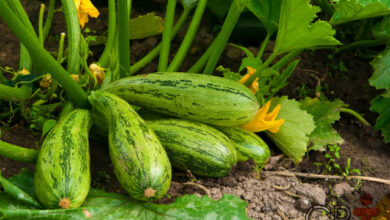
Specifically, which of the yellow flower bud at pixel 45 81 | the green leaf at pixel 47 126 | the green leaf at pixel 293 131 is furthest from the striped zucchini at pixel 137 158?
the green leaf at pixel 293 131

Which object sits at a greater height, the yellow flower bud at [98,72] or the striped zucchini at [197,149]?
the yellow flower bud at [98,72]

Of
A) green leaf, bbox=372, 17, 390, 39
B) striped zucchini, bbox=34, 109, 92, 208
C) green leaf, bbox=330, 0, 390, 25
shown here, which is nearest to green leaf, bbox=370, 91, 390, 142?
green leaf, bbox=372, 17, 390, 39

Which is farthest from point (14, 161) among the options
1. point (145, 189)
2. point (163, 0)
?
point (163, 0)

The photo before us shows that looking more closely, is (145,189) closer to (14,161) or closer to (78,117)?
(78,117)

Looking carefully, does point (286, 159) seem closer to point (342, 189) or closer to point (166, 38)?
point (342, 189)

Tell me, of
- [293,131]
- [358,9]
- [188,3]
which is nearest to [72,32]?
[188,3]

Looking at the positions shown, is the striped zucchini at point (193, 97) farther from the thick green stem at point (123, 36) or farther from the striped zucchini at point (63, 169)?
the striped zucchini at point (63, 169)
